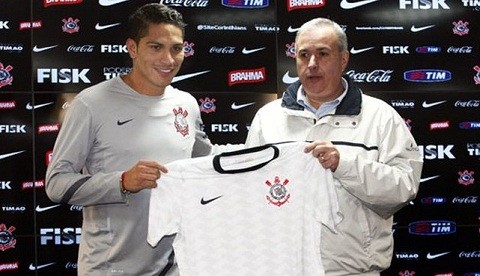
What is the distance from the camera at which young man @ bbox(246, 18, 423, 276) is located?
2.51 m

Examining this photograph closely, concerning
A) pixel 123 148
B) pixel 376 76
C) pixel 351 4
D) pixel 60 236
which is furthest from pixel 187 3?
pixel 123 148

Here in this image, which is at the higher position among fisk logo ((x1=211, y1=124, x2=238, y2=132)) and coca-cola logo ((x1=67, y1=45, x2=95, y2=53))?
coca-cola logo ((x1=67, y1=45, x2=95, y2=53))

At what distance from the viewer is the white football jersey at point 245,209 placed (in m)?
2.56

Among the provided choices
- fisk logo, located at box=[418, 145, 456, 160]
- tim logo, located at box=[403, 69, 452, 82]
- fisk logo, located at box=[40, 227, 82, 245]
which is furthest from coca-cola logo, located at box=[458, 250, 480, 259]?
fisk logo, located at box=[40, 227, 82, 245]

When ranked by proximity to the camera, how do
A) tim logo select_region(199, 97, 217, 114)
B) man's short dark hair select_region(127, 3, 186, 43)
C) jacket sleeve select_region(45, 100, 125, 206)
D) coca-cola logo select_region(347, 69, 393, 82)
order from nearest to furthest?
jacket sleeve select_region(45, 100, 125, 206), man's short dark hair select_region(127, 3, 186, 43), tim logo select_region(199, 97, 217, 114), coca-cola logo select_region(347, 69, 393, 82)

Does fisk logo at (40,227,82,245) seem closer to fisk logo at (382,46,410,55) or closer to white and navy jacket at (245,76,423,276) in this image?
white and navy jacket at (245,76,423,276)

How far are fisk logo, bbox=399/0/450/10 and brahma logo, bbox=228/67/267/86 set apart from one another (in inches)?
40.7

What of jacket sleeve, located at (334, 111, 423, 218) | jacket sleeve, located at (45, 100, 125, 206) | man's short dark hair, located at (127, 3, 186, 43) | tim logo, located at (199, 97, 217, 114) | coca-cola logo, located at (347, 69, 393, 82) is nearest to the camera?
jacket sleeve, located at (334, 111, 423, 218)

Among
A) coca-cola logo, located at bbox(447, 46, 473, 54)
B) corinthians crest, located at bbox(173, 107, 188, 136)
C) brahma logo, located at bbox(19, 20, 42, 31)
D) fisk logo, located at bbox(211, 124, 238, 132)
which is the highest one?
brahma logo, located at bbox(19, 20, 42, 31)

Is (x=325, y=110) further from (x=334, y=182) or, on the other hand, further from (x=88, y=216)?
(x=88, y=216)

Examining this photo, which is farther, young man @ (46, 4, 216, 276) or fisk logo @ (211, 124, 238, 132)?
fisk logo @ (211, 124, 238, 132)

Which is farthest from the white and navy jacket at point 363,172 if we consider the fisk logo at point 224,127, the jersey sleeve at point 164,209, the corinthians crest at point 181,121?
the fisk logo at point 224,127

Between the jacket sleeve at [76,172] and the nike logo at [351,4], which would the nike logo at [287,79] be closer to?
the nike logo at [351,4]

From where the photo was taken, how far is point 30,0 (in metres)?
4.45
